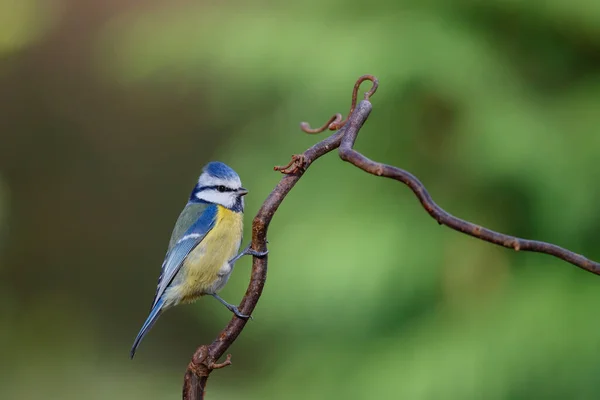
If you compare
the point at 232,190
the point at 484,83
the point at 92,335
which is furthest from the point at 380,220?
the point at 92,335

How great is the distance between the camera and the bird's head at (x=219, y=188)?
107 centimetres

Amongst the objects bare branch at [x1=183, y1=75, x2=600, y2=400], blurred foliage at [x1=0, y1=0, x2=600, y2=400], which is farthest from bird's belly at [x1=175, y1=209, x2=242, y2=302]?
blurred foliage at [x1=0, y1=0, x2=600, y2=400]

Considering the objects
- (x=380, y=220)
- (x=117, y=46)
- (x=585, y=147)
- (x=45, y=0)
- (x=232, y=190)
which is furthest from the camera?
(x=45, y=0)

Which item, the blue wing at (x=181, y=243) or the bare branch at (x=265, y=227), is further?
the blue wing at (x=181, y=243)

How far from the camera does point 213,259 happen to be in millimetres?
1108

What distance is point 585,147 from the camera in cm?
181

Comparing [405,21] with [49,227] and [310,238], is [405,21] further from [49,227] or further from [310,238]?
[49,227]

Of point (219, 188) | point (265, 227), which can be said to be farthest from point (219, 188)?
point (265, 227)

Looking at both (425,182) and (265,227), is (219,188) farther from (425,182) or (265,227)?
(425,182)

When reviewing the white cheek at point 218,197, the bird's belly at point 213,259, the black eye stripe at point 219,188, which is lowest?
the bird's belly at point 213,259

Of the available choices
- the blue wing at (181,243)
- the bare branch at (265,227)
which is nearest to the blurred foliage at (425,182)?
the blue wing at (181,243)

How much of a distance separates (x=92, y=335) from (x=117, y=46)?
1514mm

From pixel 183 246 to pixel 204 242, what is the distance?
0.12ft

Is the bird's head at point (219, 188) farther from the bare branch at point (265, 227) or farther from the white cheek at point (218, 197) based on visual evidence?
the bare branch at point (265, 227)
